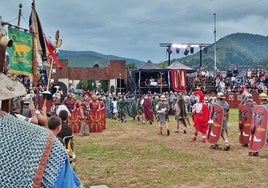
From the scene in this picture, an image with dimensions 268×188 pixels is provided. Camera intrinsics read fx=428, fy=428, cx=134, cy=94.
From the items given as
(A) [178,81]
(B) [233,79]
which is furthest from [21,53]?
(B) [233,79]

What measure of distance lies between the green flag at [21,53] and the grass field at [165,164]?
→ 7.84 ft

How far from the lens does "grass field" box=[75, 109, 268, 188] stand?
800cm

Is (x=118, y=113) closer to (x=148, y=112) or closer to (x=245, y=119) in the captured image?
(x=148, y=112)

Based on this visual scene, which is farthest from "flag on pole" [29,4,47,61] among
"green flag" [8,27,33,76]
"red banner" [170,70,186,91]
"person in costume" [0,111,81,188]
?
"red banner" [170,70,186,91]

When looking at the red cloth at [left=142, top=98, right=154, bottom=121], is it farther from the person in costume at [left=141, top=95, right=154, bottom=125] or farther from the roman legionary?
the roman legionary

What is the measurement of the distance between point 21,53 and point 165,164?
409 centimetres

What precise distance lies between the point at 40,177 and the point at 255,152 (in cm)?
989

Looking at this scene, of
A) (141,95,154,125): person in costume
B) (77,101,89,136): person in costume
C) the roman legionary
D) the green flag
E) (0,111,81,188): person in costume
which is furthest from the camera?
(141,95,154,125): person in costume

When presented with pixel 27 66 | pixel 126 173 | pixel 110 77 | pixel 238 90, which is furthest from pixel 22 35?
pixel 110 77

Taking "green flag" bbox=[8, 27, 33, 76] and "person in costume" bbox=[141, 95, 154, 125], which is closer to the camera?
"green flag" bbox=[8, 27, 33, 76]

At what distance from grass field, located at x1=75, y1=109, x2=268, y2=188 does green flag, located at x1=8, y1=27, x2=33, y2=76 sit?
239 cm

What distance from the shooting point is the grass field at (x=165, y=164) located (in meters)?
8.00

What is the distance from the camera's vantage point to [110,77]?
4016 cm

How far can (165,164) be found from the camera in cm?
978
